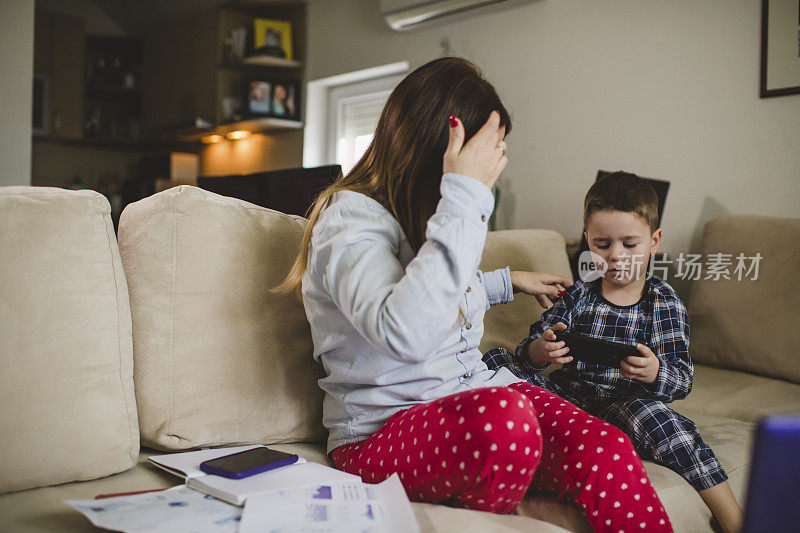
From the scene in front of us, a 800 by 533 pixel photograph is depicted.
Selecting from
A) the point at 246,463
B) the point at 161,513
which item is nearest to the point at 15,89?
the point at 246,463

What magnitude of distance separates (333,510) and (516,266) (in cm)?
125

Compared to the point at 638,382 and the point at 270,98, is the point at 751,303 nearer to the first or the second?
the point at 638,382

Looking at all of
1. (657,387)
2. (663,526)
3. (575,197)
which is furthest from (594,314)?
(575,197)

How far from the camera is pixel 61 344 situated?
1028mm

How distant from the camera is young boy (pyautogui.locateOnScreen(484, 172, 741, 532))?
139 centimetres

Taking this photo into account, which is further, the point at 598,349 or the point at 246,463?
the point at 598,349

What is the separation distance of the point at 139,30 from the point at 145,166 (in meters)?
1.18

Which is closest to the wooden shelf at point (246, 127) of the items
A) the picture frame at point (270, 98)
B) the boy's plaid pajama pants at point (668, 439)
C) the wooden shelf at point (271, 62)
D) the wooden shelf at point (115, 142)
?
the picture frame at point (270, 98)

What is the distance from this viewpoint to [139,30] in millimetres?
5836

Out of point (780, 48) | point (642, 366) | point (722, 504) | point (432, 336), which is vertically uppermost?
point (780, 48)

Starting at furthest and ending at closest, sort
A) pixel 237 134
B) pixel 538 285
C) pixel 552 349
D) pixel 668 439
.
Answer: pixel 237 134, pixel 538 285, pixel 552 349, pixel 668 439

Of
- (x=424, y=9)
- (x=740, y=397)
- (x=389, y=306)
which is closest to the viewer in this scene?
(x=389, y=306)

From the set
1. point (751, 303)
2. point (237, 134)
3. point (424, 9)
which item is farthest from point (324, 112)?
point (751, 303)

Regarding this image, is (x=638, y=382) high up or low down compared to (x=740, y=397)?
up
